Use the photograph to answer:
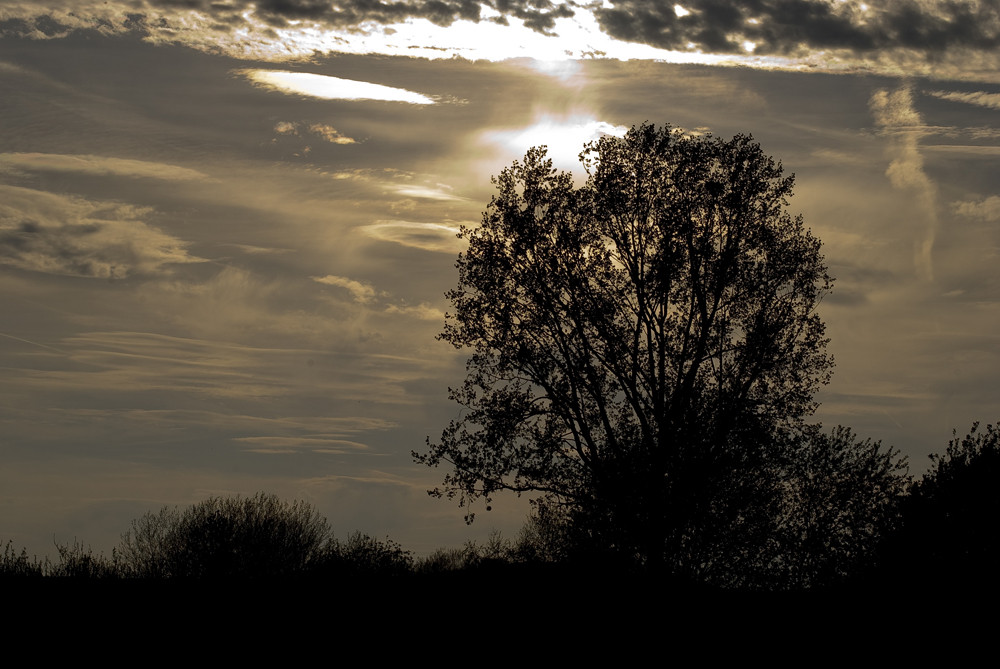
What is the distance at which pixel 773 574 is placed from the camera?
3791 cm

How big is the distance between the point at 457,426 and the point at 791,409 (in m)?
11.9

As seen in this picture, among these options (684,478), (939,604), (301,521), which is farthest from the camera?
(301,521)

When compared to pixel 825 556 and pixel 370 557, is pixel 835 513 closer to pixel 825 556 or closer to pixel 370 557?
pixel 825 556

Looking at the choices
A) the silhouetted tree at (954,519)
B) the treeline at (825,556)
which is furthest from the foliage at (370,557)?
the silhouetted tree at (954,519)

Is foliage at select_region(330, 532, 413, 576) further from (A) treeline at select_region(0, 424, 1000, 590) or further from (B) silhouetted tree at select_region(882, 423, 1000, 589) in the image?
(B) silhouetted tree at select_region(882, 423, 1000, 589)

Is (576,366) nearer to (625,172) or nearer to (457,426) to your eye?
(457,426)

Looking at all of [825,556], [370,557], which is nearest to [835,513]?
[825,556]

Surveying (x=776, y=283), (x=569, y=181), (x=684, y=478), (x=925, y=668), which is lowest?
(x=925, y=668)

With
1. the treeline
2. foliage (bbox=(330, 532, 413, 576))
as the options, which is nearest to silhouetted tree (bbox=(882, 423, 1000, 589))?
the treeline

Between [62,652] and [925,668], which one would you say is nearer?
[62,652]

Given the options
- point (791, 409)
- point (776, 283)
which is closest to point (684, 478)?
point (791, 409)

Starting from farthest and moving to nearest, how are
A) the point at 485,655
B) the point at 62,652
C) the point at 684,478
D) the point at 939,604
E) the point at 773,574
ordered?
the point at 773,574, the point at 684,478, the point at 939,604, the point at 485,655, the point at 62,652

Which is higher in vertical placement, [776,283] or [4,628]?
[776,283]

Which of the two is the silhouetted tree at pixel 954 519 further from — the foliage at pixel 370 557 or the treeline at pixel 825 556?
the foliage at pixel 370 557
